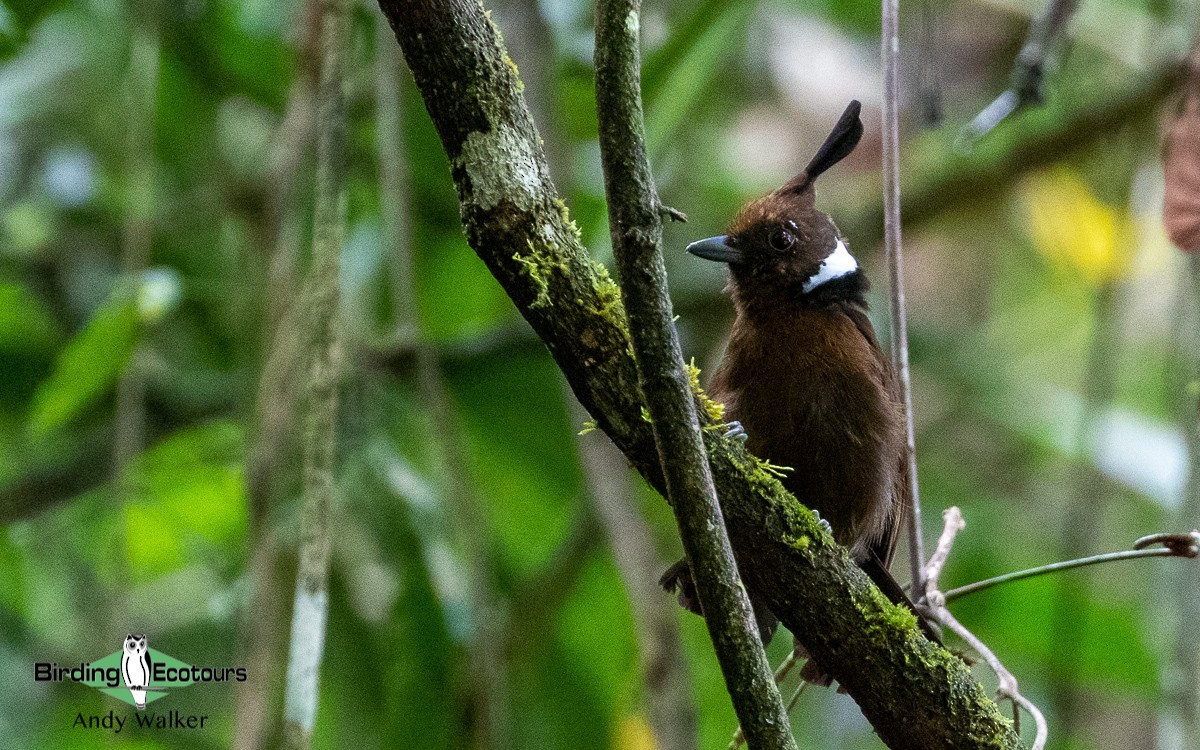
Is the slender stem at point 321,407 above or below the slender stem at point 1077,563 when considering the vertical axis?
above

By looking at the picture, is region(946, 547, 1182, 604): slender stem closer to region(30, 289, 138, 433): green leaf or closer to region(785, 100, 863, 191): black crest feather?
region(785, 100, 863, 191): black crest feather

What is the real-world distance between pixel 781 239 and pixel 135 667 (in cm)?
189

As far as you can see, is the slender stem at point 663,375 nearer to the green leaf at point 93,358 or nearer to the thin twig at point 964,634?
the thin twig at point 964,634

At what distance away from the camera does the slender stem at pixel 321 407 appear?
227 centimetres

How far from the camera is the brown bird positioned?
104 inches

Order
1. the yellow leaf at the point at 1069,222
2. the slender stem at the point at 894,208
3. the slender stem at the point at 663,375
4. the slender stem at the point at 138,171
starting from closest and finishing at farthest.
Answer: the slender stem at the point at 663,375, the slender stem at the point at 894,208, the slender stem at the point at 138,171, the yellow leaf at the point at 1069,222

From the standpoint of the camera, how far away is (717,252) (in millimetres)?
2842

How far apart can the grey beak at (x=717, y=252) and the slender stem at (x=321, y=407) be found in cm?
84

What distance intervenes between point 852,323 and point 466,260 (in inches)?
85.0

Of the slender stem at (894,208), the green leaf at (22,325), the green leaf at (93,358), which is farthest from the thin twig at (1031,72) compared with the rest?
the green leaf at (22,325)

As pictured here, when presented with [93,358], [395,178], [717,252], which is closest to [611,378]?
[717,252]

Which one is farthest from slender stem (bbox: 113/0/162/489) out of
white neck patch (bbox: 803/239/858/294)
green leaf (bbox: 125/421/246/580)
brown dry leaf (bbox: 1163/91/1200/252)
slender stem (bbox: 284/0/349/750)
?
brown dry leaf (bbox: 1163/91/1200/252)

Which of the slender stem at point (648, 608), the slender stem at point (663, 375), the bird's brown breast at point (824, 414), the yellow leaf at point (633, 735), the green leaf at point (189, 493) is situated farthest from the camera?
the green leaf at point (189, 493)

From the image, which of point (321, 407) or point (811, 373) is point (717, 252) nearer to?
point (811, 373)
